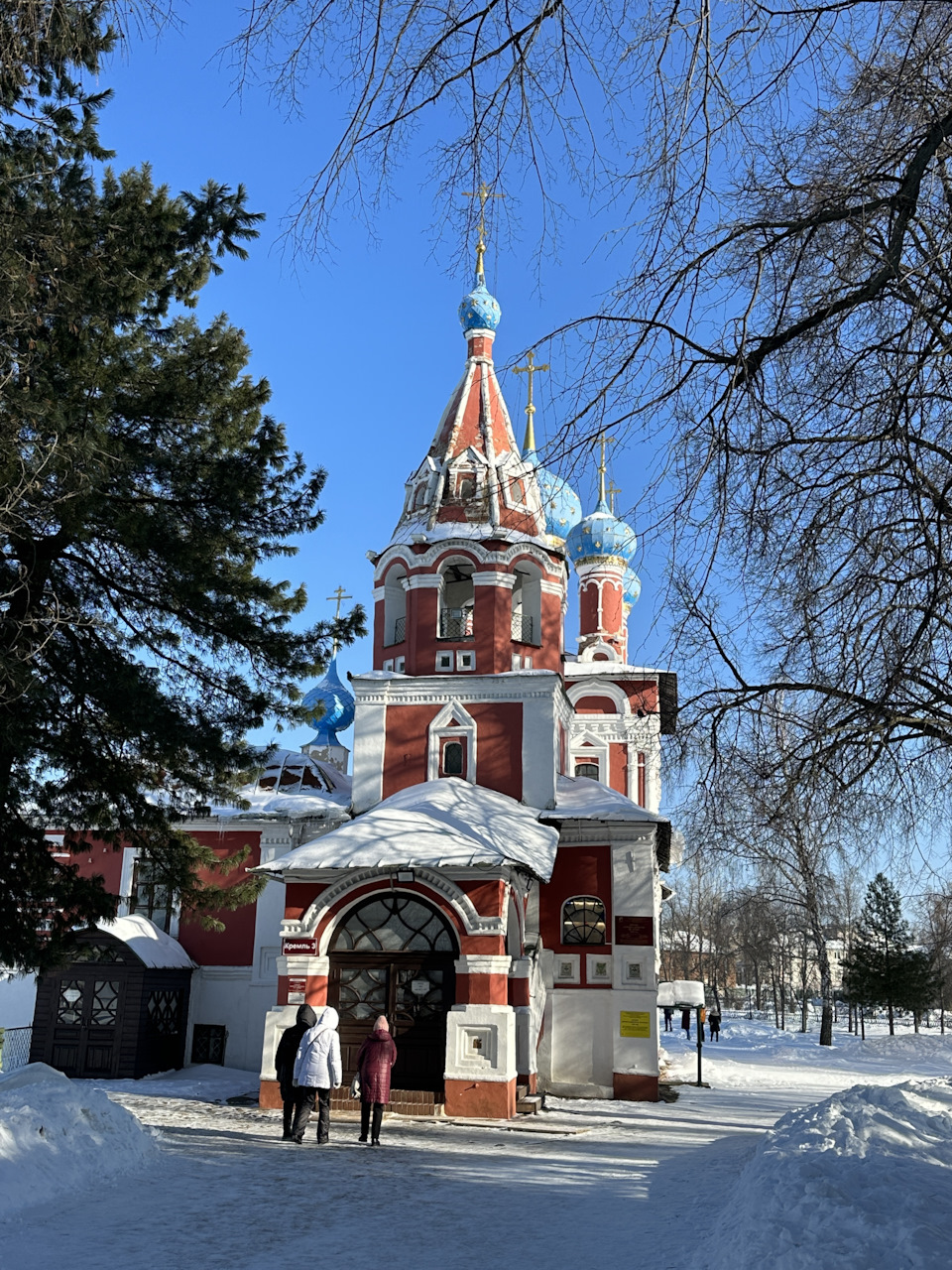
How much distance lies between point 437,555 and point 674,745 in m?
10.7

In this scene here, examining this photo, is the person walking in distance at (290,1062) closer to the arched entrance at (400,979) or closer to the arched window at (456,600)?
the arched entrance at (400,979)

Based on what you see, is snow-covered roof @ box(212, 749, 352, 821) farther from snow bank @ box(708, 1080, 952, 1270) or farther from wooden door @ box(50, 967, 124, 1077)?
snow bank @ box(708, 1080, 952, 1270)

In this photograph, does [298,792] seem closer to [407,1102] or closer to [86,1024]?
[86,1024]

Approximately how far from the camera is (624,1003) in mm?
17297

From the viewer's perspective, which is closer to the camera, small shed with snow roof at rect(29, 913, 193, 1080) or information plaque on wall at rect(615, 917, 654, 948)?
information plaque on wall at rect(615, 917, 654, 948)

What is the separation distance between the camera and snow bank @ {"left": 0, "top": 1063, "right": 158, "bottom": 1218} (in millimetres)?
7664

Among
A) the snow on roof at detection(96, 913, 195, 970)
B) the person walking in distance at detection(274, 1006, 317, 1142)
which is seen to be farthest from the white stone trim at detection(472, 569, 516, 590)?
the person walking in distance at detection(274, 1006, 317, 1142)

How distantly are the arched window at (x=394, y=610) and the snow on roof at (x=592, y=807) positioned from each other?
3805mm

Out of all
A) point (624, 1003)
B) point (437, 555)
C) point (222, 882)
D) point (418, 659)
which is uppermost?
point (437, 555)

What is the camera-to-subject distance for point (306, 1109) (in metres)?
11.2

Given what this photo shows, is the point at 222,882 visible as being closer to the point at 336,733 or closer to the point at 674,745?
the point at 336,733

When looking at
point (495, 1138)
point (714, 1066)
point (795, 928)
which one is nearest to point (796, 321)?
point (495, 1138)

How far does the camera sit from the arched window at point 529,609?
63.1 ft

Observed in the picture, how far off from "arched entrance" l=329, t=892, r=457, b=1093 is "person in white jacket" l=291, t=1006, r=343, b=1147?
378 cm
